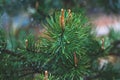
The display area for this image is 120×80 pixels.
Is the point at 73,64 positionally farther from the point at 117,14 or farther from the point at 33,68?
the point at 117,14

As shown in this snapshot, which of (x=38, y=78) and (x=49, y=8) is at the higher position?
(x=49, y=8)

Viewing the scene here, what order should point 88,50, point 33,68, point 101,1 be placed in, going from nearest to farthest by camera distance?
1. point 33,68
2. point 88,50
3. point 101,1

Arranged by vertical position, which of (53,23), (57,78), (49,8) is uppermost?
(49,8)

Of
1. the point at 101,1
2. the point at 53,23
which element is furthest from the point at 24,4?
the point at 53,23

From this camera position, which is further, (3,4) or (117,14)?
(117,14)

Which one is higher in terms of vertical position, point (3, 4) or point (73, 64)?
point (3, 4)

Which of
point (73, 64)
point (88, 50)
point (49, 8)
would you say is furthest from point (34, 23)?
point (73, 64)

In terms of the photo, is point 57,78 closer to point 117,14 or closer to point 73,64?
point 73,64

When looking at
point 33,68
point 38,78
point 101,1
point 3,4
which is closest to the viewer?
point 38,78

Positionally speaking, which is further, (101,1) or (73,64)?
(101,1)
